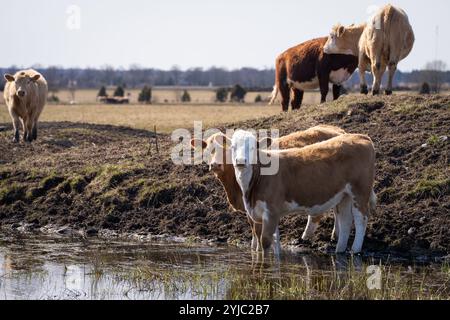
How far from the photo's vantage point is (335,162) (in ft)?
39.7

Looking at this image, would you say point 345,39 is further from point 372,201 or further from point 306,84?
point 372,201

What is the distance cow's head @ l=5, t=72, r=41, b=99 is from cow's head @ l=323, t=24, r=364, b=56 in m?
8.20

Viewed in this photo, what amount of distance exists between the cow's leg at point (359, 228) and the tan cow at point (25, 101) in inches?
480

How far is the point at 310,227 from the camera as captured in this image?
43.8 ft

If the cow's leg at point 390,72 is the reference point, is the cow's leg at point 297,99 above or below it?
below

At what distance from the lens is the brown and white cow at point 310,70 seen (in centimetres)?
2130

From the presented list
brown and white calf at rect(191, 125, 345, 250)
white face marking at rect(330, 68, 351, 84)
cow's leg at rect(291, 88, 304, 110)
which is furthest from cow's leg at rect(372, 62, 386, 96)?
brown and white calf at rect(191, 125, 345, 250)

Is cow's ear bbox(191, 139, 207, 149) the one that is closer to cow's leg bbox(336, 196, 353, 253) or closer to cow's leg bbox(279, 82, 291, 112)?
cow's leg bbox(336, 196, 353, 253)

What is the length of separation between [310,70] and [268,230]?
10.8 meters

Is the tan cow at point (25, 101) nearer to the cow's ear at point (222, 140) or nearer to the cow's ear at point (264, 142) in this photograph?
the cow's ear at point (222, 140)

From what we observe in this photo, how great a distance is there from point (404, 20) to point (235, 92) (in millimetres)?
57437

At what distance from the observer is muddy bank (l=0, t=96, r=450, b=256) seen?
13375 millimetres

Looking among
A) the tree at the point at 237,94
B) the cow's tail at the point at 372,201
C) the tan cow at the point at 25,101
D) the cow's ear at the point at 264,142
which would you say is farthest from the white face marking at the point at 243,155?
the tree at the point at 237,94

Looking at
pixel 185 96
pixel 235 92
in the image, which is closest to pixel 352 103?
pixel 235 92
